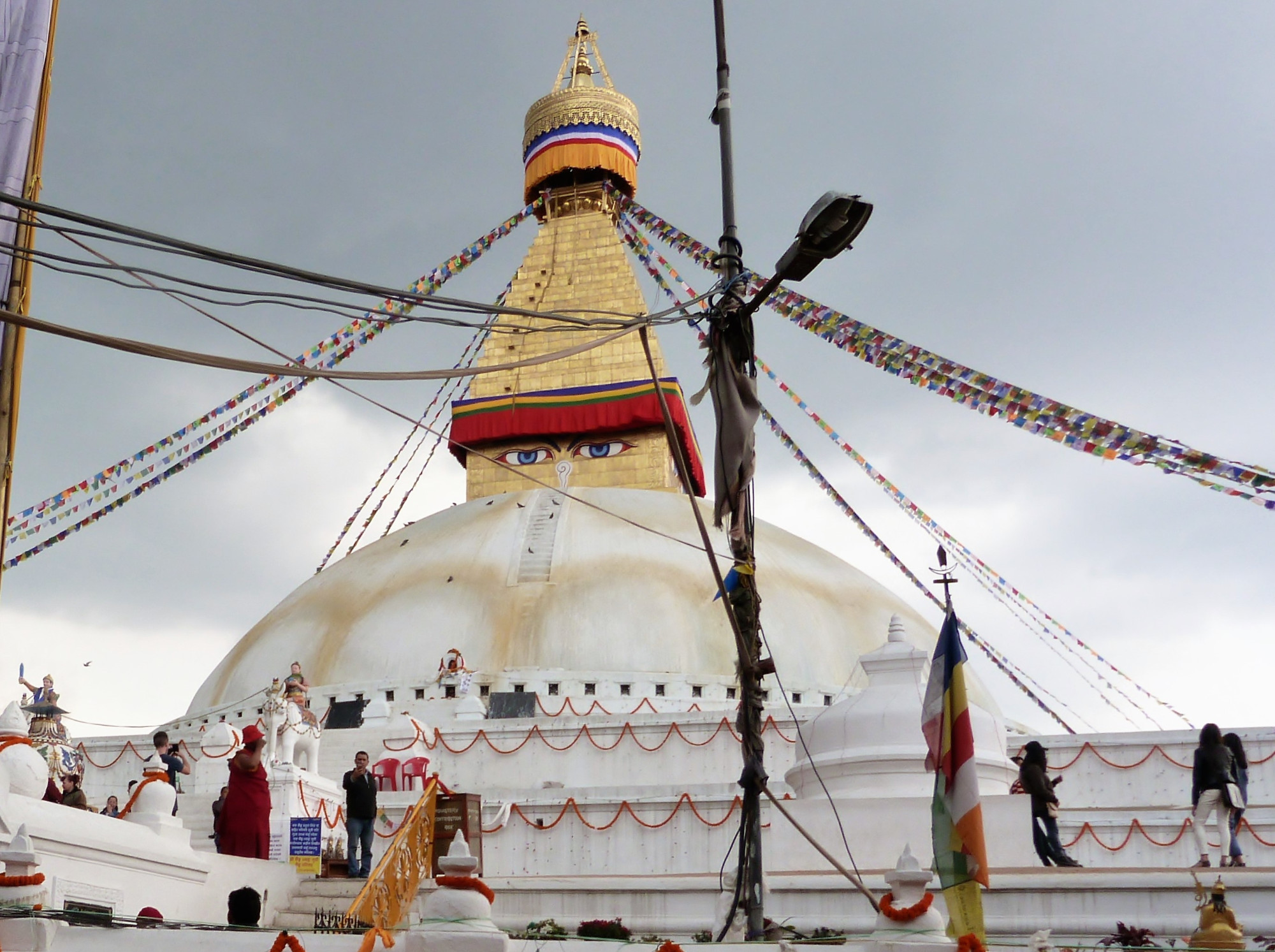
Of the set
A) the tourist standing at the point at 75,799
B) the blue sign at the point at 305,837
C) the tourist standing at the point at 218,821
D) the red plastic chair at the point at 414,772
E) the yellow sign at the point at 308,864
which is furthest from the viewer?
the red plastic chair at the point at 414,772

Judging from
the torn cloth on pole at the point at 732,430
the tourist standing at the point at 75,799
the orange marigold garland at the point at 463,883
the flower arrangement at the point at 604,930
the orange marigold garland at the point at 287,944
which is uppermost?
the torn cloth on pole at the point at 732,430

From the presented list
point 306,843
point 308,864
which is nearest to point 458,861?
point 308,864

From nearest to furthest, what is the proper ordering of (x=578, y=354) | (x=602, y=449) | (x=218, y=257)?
1. (x=218, y=257)
2. (x=578, y=354)
3. (x=602, y=449)

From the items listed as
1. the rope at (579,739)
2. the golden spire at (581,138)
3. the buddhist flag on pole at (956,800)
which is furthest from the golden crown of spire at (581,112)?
the buddhist flag on pole at (956,800)

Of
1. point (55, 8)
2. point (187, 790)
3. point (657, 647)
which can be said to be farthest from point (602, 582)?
point (55, 8)

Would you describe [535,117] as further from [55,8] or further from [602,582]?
[55,8]

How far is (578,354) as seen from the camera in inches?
960

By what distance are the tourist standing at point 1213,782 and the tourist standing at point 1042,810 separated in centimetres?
100

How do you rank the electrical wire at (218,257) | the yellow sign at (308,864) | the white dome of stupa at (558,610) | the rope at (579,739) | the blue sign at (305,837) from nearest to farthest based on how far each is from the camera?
the electrical wire at (218,257) → the yellow sign at (308,864) → the blue sign at (305,837) → the rope at (579,739) → the white dome of stupa at (558,610)

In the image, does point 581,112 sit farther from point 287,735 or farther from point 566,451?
point 287,735

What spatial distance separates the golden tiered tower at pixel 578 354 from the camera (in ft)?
84.6

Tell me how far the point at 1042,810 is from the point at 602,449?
1725 cm

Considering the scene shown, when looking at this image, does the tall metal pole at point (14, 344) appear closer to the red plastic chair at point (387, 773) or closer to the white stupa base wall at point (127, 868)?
the white stupa base wall at point (127, 868)

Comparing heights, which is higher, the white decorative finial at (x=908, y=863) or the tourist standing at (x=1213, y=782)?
the tourist standing at (x=1213, y=782)
